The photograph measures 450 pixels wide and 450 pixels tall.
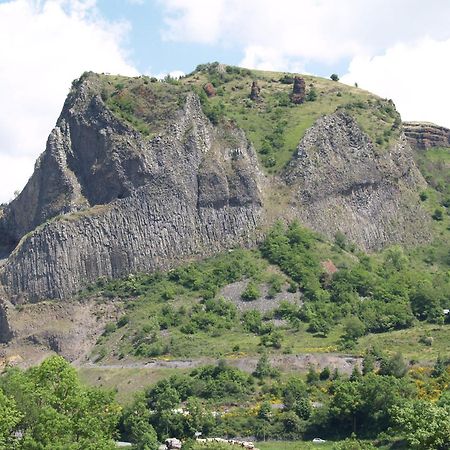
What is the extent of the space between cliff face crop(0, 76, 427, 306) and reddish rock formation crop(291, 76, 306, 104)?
10849 mm

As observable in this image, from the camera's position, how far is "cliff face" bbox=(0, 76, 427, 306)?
132m

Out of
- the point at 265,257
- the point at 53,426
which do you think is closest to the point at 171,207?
the point at 265,257

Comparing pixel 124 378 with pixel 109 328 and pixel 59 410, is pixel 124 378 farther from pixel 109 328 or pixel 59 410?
pixel 59 410

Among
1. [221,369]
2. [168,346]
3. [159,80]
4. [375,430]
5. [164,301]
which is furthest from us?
[159,80]

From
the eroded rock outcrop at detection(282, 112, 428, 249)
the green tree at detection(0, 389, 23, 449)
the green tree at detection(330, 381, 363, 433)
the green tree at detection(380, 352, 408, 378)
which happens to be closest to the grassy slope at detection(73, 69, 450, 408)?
the eroded rock outcrop at detection(282, 112, 428, 249)

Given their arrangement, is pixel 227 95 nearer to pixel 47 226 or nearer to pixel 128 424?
pixel 47 226

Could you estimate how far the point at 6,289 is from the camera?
426 ft

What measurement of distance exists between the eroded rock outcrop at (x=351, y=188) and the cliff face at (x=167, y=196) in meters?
0.19

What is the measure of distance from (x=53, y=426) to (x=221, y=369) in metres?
46.9

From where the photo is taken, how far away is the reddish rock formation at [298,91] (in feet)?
530

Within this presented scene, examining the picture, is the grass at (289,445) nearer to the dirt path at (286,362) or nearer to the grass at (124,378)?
the dirt path at (286,362)

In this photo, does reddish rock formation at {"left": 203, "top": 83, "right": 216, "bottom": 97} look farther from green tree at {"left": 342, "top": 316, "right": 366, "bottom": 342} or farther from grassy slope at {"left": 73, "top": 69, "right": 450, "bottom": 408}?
green tree at {"left": 342, "top": 316, "right": 366, "bottom": 342}

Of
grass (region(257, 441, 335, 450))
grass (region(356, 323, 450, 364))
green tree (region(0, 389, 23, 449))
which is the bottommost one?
grass (region(257, 441, 335, 450))

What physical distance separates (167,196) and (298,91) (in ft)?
127
